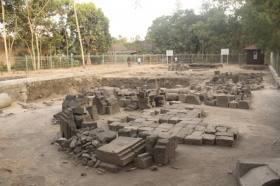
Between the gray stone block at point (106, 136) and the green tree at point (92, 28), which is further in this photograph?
the green tree at point (92, 28)

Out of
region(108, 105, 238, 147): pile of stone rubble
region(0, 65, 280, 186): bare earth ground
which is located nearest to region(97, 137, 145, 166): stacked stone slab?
region(0, 65, 280, 186): bare earth ground

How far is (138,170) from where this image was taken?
218 inches

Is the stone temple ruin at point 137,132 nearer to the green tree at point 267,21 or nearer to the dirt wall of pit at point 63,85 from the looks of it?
the green tree at point 267,21

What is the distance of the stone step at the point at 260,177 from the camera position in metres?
3.83

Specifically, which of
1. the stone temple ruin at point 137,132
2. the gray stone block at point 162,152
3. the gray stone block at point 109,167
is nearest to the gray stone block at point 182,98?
the stone temple ruin at point 137,132

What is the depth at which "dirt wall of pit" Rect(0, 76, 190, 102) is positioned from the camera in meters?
17.2

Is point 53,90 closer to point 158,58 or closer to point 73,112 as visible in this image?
point 73,112

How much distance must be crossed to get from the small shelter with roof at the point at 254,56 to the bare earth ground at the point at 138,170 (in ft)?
82.3

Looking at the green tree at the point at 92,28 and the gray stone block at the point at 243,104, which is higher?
the green tree at the point at 92,28

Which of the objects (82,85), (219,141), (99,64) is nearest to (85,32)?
(99,64)

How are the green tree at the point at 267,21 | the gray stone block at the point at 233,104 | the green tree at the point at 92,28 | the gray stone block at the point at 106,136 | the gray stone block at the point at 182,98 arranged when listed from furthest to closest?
the green tree at the point at 92,28 → the gray stone block at the point at 182,98 → the green tree at the point at 267,21 → the gray stone block at the point at 233,104 → the gray stone block at the point at 106,136

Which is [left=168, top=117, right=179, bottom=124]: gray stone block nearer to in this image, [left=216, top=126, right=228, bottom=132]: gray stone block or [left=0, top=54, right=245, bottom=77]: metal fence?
[left=216, top=126, right=228, bottom=132]: gray stone block

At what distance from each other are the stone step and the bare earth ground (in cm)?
47

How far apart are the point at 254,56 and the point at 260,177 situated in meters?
31.9
